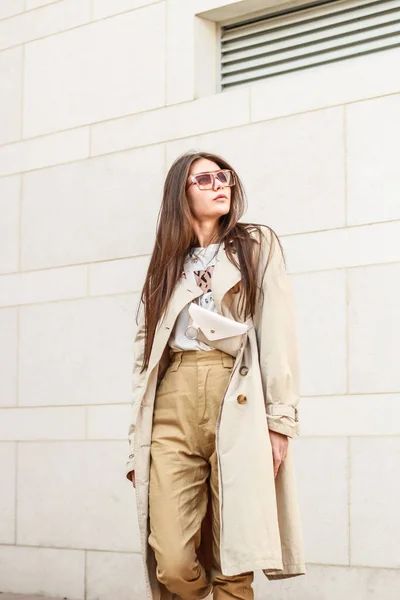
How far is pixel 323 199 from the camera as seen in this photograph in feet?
21.3

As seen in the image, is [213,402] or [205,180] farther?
[205,180]

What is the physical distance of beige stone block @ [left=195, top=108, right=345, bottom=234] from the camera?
646 centimetres

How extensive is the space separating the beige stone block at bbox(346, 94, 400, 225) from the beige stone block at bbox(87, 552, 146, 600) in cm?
253

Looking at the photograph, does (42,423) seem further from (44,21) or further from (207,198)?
(207,198)

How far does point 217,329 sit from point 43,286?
3485 mm

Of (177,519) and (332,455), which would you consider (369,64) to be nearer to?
(332,455)

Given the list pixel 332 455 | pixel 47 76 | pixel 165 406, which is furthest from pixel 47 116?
pixel 165 406

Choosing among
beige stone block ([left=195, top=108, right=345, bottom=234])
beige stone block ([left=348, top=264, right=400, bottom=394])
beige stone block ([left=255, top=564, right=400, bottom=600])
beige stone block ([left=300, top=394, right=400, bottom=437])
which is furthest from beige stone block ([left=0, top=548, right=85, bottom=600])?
beige stone block ([left=195, top=108, right=345, bottom=234])

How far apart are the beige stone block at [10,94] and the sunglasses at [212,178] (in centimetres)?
358

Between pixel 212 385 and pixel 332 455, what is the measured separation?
191cm

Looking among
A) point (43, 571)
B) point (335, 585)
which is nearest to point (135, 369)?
point (335, 585)

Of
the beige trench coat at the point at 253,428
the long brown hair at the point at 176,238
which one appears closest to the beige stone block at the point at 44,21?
the long brown hair at the point at 176,238

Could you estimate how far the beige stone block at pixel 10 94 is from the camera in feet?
26.7

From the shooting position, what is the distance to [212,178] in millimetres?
4785
